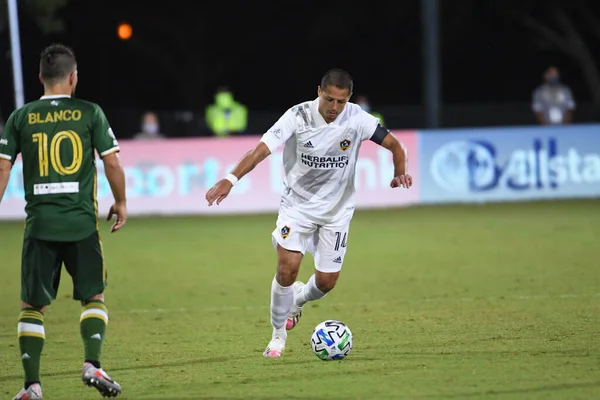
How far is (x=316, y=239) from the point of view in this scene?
29.0 feet

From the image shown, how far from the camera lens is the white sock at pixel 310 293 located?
29.0ft

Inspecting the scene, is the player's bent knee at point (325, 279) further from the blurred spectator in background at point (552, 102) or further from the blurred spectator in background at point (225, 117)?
the blurred spectator in background at point (225, 117)

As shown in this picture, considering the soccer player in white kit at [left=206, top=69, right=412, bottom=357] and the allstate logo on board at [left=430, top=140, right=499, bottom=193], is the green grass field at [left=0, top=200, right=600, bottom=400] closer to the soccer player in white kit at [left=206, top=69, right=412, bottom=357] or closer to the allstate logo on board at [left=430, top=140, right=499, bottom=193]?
the soccer player in white kit at [left=206, top=69, right=412, bottom=357]

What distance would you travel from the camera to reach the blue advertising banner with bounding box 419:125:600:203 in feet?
68.3

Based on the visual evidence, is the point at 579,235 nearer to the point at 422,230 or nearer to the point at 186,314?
the point at 422,230

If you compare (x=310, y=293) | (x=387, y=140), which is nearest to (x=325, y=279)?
(x=310, y=293)

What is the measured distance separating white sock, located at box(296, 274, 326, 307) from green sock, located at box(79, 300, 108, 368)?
2.24 meters

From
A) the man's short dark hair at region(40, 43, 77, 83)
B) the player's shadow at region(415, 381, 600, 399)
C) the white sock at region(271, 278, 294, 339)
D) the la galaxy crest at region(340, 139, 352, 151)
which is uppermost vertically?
the man's short dark hair at region(40, 43, 77, 83)

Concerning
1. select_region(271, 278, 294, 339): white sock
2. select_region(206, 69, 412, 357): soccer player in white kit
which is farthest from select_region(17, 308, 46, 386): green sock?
select_region(271, 278, 294, 339): white sock

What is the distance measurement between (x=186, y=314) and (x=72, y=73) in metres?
4.28

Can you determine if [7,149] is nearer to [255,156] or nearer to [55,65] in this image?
[55,65]

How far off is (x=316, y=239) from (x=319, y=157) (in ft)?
2.28

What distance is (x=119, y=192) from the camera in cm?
694

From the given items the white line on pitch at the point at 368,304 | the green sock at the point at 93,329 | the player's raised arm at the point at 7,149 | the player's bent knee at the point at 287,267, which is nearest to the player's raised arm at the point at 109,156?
the player's raised arm at the point at 7,149
